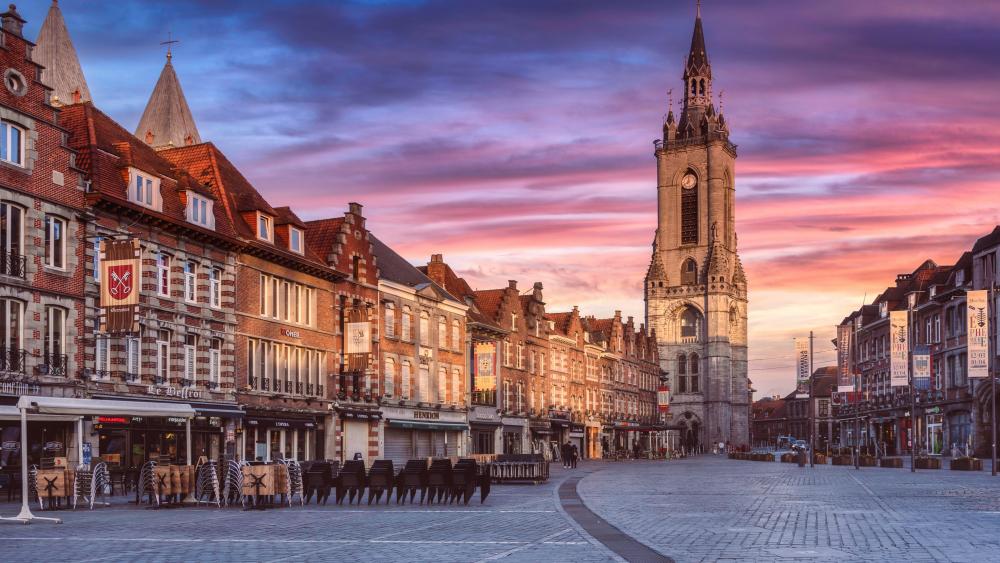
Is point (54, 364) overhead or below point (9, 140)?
below

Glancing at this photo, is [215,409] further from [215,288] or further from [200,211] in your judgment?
[200,211]

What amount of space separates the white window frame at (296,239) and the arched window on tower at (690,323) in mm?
106329

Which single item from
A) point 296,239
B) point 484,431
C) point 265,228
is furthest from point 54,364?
point 484,431

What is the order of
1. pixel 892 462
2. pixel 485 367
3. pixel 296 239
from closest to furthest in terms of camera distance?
pixel 296 239
pixel 892 462
pixel 485 367

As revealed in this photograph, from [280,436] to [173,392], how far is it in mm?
8428

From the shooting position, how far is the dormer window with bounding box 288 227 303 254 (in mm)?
47531

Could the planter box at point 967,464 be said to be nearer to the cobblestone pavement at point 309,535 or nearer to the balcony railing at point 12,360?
the cobblestone pavement at point 309,535

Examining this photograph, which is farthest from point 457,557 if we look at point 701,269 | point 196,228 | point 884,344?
point 701,269

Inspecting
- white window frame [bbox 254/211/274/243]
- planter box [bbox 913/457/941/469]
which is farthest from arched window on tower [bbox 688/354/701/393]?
white window frame [bbox 254/211/274/243]

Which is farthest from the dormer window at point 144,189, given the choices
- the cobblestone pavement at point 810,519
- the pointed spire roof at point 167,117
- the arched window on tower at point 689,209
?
the arched window on tower at point 689,209

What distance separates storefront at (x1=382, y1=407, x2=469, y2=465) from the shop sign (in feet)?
54.2

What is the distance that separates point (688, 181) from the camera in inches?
6014

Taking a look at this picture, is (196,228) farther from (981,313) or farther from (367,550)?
(981,313)

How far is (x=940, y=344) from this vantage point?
77688 millimetres
